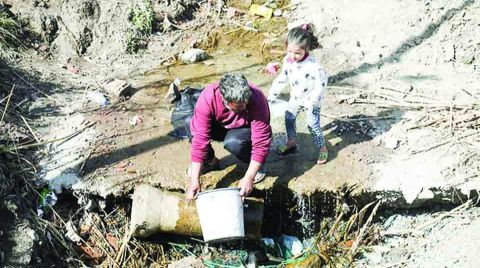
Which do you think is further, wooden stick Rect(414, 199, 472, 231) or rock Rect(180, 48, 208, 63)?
rock Rect(180, 48, 208, 63)

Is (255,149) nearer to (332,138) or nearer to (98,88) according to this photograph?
(332,138)

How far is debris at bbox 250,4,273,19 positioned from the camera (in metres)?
7.56

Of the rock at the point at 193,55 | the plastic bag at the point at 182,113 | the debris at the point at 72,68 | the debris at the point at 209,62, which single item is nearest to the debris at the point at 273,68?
the debris at the point at 209,62

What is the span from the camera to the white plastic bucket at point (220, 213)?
4441 mm

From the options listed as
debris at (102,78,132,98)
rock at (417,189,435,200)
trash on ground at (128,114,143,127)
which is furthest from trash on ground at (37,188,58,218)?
rock at (417,189,435,200)

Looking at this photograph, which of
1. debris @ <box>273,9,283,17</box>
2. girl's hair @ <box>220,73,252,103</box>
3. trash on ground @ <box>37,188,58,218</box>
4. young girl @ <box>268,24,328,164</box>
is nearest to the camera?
girl's hair @ <box>220,73,252,103</box>

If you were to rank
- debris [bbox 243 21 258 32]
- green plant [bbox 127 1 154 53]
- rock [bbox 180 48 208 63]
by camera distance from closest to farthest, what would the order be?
rock [bbox 180 48 208 63]
green plant [bbox 127 1 154 53]
debris [bbox 243 21 258 32]

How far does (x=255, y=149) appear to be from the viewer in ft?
15.0

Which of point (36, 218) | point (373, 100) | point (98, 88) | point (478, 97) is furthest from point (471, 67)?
point (36, 218)

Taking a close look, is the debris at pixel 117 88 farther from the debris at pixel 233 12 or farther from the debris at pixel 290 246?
the debris at pixel 290 246

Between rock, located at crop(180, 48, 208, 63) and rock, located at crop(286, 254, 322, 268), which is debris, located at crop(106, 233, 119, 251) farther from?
rock, located at crop(180, 48, 208, 63)

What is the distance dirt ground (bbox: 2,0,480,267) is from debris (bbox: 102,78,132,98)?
0.10 metres

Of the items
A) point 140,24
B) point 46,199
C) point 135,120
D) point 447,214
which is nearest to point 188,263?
point 46,199

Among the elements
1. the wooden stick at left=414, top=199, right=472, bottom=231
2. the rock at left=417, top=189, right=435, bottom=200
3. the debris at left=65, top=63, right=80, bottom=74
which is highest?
the debris at left=65, top=63, right=80, bottom=74
